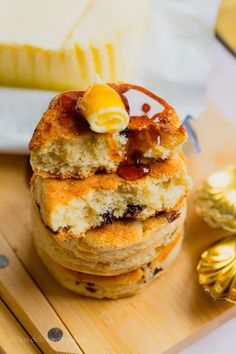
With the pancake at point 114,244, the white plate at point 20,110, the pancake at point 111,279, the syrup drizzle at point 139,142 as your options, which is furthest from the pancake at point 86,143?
the white plate at point 20,110

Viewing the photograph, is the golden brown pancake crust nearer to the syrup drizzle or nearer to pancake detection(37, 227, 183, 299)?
the syrup drizzle

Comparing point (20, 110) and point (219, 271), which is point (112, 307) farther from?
point (20, 110)

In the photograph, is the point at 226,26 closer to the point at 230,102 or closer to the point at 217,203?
the point at 230,102

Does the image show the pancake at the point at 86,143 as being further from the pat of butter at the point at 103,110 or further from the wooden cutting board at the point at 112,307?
the wooden cutting board at the point at 112,307

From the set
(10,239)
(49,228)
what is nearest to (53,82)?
(10,239)

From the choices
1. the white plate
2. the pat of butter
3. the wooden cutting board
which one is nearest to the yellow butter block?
the white plate

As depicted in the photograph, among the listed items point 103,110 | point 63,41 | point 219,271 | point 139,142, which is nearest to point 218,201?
point 219,271
